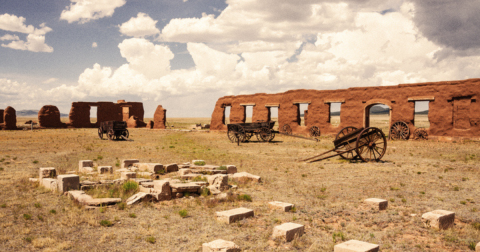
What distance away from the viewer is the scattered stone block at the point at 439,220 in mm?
5059

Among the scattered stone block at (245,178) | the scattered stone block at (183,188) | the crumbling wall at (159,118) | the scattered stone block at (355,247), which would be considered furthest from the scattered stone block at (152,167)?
the crumbling wall at (159,118)

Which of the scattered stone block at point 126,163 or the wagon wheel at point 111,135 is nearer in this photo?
the scattered stone block at point 126,163

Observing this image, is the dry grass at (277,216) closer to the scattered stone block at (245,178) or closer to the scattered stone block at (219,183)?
the scattered stone block at (245,178)

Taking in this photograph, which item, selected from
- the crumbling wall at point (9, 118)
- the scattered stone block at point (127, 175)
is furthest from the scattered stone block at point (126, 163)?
the crumbling wall at point (9, 118)

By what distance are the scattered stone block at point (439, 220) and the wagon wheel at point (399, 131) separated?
17.3 m

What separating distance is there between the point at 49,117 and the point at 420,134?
3870 centimetres

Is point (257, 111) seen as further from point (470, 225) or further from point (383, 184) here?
point (470, 225)

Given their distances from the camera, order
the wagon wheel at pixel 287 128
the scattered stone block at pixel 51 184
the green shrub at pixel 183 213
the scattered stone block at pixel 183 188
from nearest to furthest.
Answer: the green shrub at pixel 183 213 → the scattered stone block at pixel 183 188 → the scattered stone block at pixel 51 184 → the wagon wheel at pixel 287 128

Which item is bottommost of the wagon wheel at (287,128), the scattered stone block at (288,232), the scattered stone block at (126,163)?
the scattered stone block at (288,232)

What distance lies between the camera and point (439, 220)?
5.04 metres

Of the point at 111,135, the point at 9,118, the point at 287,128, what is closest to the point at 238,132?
the point at 287,128

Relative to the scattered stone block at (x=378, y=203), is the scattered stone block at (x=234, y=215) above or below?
below

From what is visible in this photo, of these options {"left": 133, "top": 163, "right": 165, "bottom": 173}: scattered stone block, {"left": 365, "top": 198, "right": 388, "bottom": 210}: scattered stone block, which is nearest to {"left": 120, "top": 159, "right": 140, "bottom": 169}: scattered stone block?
{"left": 133, "top": 163, "right": 165, "bottom": 173}: scattered stone block

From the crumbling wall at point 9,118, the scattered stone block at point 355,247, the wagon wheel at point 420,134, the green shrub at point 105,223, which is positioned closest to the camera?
the scattered stone block at point 355,247
